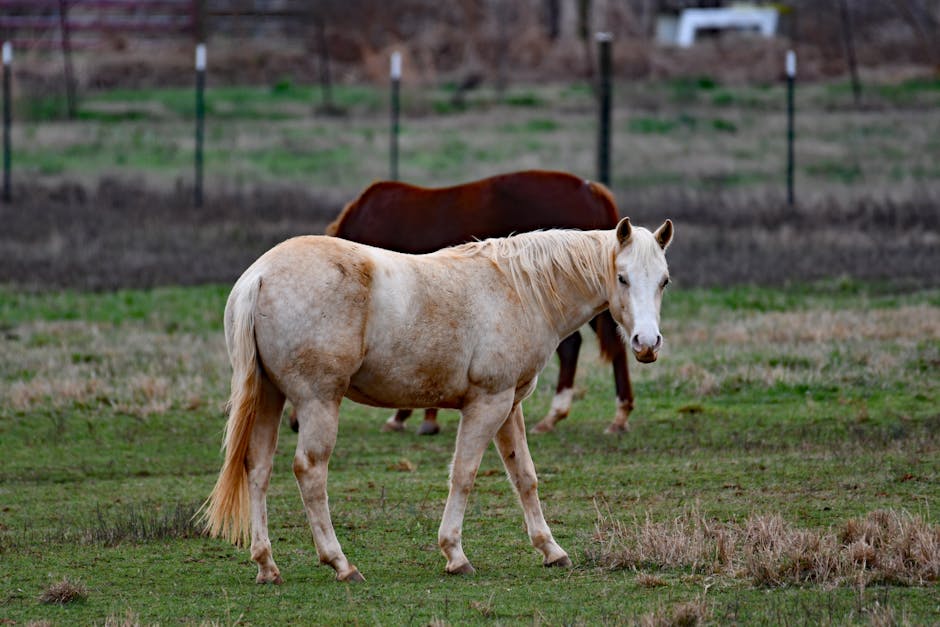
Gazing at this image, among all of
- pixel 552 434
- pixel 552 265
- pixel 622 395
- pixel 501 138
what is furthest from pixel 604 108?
pixel 552 265

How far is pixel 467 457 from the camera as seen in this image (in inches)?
254

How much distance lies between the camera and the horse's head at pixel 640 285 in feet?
20.2

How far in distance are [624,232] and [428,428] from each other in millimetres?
4402

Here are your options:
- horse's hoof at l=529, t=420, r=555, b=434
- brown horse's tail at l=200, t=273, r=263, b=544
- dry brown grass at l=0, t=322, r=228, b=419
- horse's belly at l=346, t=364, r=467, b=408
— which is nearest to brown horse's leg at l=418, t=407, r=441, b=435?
horse's hoof at l=529, t=420, r=555, b=434

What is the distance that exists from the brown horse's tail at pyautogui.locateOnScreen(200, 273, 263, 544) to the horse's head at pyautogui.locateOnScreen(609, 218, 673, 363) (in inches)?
70.6

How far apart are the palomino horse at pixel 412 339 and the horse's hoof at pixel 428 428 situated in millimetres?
3673

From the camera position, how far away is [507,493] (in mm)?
8383

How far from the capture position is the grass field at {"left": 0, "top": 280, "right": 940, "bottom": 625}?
230 inches

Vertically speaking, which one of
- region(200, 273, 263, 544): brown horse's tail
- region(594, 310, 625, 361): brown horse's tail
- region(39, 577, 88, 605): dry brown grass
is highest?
region(200, 273, 263, 544): brown horse's tail

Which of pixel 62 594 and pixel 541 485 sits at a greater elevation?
pixel 62 594

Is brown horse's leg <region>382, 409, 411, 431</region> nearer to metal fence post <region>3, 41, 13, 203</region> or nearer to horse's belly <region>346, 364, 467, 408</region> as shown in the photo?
horse's belly <region>346, 364, 467, 408</region>

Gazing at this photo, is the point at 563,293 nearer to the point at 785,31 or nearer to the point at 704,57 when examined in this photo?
the point at 704,57

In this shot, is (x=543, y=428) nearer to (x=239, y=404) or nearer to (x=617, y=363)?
(x=617, y=363)

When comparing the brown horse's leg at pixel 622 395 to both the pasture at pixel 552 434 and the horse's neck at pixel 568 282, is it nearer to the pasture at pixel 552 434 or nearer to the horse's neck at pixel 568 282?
the pasture at pixel 552 434
